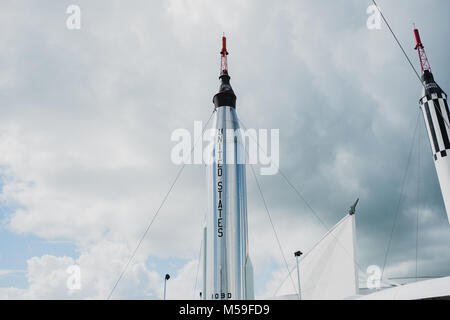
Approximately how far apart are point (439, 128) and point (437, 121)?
2.70 ft

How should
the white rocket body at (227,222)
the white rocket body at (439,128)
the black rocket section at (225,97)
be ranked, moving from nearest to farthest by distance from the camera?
the white rocket body at (227,222)
the black rocket section at (225,97)
the white rocket body at (439,128)

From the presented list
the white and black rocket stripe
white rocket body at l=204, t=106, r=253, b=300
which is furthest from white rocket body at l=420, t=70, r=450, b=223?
white rocket body at l=204, t=106, r=253, b=300

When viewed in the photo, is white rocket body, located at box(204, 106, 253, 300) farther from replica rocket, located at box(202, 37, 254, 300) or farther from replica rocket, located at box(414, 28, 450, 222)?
replica rocket, located at box(414, 28, 450, 222)

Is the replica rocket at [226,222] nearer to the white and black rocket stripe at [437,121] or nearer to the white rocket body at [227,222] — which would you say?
the white rocket body at [227,222]

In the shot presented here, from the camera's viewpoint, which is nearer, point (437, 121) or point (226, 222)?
point (226, 222)

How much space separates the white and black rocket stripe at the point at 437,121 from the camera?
34625 mm

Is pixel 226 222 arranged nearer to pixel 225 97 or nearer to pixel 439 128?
pixel 225 97

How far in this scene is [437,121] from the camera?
3550cm

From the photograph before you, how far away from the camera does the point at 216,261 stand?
25.1 meters

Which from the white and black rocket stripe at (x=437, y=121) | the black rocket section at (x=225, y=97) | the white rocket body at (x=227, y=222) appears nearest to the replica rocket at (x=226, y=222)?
the white rocket body at (x=227, y=222)

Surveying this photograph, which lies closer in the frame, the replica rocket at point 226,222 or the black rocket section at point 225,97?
the replica rocket at point 226,222

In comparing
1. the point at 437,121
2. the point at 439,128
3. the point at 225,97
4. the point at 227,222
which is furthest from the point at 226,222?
the point at 437,121

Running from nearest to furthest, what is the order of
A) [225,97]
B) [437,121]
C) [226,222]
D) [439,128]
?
[226,222]
[225,97]
[439,128]
[437,121]

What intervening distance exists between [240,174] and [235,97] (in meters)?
8.40
